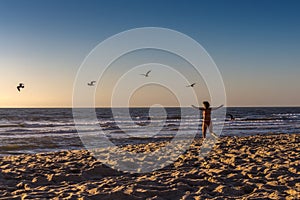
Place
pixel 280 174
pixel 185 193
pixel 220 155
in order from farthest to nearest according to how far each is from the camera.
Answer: pixel 220 155 → pixel 280 174 → pixel 185 193

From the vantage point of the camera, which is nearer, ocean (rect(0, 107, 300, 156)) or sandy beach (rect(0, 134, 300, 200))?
sandy beach (rect(0, 134, 300, 200))

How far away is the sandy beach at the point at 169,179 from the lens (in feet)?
17.8

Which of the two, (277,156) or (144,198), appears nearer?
(144,198)

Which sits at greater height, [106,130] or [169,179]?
[169,179]

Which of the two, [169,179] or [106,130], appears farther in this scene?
[106,130]

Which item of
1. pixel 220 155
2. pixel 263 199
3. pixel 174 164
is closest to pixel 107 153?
pixel 174 164

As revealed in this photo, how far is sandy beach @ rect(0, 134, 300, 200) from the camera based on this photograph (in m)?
5.44

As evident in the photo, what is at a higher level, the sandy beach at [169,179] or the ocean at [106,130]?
the sandy beach at [169,179]

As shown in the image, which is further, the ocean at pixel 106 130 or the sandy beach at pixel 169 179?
the ocean at pixel 106 130

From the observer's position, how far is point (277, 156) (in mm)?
8586

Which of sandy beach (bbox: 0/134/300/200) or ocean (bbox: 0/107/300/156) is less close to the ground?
sandy beach (bbox: 0/134/300/200)

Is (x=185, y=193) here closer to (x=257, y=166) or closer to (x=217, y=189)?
(x=217, y=189)

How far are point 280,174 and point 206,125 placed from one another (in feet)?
22.3

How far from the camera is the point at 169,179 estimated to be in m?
6.43
